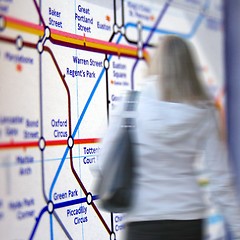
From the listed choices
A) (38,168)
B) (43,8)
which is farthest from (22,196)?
(43,8)

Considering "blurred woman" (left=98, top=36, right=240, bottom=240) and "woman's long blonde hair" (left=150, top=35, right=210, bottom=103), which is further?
"woman's long blonde hair" (left=150, top=35, right=210, bottom=103)

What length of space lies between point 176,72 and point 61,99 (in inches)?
21.8

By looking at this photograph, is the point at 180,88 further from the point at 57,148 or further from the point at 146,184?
the point at 57,148

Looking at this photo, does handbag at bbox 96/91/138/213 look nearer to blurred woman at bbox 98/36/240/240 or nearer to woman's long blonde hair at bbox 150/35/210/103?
blurred woman at bbox 98/36/240/240

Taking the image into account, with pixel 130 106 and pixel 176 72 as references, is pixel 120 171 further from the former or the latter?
pixel 176 72

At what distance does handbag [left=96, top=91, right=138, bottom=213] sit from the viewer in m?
2.17

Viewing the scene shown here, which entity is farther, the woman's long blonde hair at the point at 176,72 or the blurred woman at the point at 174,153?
the woman's long blonde hair at the point at 176,72

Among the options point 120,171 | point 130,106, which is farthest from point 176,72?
point 120,171

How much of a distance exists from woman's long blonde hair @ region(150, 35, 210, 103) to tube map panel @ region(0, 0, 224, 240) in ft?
1.44

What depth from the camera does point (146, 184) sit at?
2.23 m

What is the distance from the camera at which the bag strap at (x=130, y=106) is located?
220cm

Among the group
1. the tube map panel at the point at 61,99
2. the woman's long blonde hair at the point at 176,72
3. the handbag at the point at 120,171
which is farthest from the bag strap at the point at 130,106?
the tube map panel at the point at 61,99

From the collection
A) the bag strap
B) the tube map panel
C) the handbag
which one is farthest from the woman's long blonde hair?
the tube map panel

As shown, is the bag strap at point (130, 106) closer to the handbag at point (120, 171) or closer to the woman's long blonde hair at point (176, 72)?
the handbag at point (120, 171)
